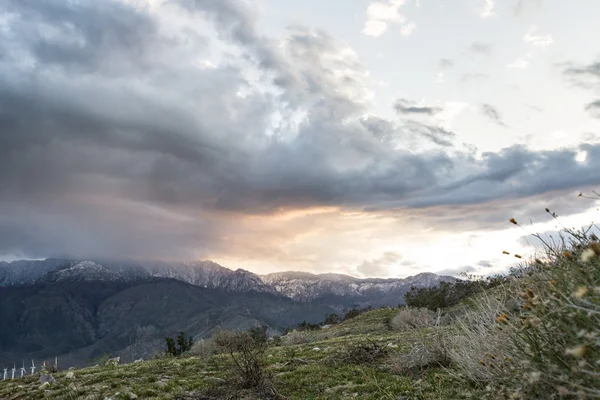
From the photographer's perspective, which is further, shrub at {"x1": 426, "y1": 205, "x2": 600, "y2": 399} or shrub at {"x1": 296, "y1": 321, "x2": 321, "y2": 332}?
shrub at {"x1": 296, "y1": 321, "x2": 321, "y2": 332}

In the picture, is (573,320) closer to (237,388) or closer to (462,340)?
(462,340)

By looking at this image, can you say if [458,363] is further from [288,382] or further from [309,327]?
[309,327]

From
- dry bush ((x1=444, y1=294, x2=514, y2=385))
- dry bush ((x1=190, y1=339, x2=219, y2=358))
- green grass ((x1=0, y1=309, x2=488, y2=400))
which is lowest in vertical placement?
green grass ((x1=0, y1=309, x2=488, y2=400))

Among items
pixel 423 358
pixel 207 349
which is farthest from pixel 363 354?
pixel 207 349

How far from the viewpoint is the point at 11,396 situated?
1266cm

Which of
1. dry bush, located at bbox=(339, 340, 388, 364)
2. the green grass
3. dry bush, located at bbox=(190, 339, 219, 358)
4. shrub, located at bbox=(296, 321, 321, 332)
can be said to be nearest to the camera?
the green grass

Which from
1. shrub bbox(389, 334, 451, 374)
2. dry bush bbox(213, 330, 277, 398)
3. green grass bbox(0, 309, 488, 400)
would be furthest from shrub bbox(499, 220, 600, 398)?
dry bush bbox(213, 330, 277, 398)

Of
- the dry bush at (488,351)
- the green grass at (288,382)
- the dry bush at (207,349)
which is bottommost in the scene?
the green grass at (288,382)

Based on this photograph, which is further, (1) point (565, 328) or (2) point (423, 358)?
(2) point (423, 358)

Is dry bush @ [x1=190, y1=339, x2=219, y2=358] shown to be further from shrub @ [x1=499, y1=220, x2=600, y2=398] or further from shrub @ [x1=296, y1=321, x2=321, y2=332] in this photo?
shrub @ [x1=499, y1=220, x2=600, y2=398]

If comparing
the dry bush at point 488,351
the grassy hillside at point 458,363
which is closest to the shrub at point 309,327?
the grassy hillside at point 458,363

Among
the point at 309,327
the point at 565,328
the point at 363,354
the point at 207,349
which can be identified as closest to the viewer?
the point at 565,328

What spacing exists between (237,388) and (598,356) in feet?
32.7

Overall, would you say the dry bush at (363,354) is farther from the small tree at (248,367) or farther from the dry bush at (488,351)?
the dry bush at (488,351)
